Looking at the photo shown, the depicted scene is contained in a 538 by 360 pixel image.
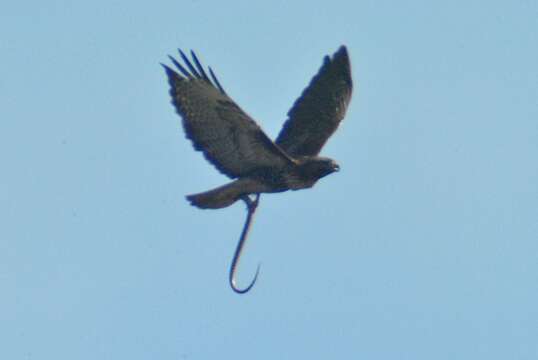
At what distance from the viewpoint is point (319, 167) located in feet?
50.8

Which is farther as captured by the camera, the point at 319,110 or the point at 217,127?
the point at 319,110

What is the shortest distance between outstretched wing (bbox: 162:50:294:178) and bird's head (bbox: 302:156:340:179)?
0.87ft

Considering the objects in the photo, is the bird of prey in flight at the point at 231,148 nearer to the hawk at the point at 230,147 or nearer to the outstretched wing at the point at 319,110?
the hawk at the point at 230,147

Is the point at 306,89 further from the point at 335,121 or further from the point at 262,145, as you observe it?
the point at 262,145

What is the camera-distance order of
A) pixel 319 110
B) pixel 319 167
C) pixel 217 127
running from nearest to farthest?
1. pixel 217 127
2. pixel 319 167
3. pixel 319 110

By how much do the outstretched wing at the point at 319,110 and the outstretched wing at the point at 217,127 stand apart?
1259mm

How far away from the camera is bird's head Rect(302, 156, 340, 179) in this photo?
15430 millimetres

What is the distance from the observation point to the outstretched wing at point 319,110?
1655cm

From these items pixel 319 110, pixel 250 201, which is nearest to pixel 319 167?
pixel 250 201

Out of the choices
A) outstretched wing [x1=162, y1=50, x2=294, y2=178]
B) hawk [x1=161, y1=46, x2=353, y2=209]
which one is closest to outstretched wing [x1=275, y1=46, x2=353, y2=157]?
hawk [x1=161, y1=46, x2=353, y2=209]

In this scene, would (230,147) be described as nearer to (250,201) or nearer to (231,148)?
(231,148)

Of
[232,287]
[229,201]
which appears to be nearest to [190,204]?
[229,201]

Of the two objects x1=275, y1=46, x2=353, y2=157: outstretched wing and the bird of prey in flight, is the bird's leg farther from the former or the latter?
x1=275, y1=46, x2=353, y2=157: outstretched wing

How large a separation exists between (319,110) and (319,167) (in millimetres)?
1499
